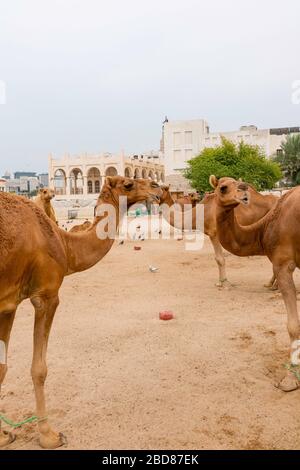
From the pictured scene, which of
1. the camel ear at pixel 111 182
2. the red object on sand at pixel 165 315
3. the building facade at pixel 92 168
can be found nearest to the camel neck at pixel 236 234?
the camel ear at pixel 111 182

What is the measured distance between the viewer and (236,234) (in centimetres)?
538

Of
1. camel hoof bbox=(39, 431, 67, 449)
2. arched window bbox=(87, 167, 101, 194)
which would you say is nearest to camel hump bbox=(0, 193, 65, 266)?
camel hoof bbox=(39, 431, 67, 449)

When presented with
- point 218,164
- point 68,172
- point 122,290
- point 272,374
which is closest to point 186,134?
point 68,172

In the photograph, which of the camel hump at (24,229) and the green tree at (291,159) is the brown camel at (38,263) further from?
the green tree at (291,159)

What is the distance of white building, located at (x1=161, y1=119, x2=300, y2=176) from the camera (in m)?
58.4

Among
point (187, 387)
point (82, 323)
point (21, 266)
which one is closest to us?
point (21, 266)

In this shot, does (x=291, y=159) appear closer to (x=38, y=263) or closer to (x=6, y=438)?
(x=38, y=263)

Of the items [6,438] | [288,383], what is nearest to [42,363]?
[6,438]

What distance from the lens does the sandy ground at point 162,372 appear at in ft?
12.6

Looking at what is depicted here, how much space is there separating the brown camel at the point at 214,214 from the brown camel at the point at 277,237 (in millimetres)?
1807

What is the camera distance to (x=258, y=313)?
7.74 metres

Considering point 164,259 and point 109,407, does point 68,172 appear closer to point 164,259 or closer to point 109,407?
point 164,259

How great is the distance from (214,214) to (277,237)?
5434 mm
